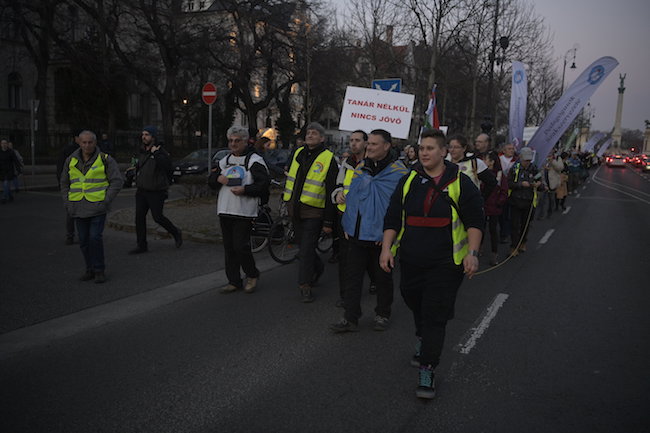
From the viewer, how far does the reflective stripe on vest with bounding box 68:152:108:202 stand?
6.21 m

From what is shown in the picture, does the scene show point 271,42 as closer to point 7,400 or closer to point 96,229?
point 96,229

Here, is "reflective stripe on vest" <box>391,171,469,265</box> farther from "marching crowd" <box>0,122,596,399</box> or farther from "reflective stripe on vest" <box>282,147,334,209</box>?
"reflective stripe on vest" <box>282,147,334,209</box>

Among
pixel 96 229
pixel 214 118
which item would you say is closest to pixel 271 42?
pixel 214 118

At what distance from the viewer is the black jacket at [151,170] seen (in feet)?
25.6

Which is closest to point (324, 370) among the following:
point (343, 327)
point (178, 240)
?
point (343, 327)

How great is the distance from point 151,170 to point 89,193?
5.46 feet

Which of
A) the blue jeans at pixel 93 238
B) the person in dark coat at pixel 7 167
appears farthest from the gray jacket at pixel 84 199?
the person in dark coat at pixel 7 167

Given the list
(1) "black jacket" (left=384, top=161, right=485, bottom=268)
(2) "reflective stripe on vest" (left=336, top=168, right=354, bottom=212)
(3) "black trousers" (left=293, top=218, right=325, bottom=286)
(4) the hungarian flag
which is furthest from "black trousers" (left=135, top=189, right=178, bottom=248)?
(4) the hungarian flag

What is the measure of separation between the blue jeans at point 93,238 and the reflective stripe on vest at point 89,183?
266mm

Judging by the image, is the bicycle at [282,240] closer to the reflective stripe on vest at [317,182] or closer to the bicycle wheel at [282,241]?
the bicycle wheel at [282,241]

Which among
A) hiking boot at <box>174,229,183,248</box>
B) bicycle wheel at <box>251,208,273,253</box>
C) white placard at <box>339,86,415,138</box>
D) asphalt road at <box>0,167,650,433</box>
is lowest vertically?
asphalt road at <box>0,167,650,433</box>

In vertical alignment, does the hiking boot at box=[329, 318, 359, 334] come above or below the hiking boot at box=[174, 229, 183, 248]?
below

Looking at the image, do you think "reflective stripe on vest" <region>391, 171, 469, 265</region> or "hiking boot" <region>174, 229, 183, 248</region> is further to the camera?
"hiking boot" <region>174, 229, 183, 248</region>

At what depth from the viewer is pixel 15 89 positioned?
35781mm
